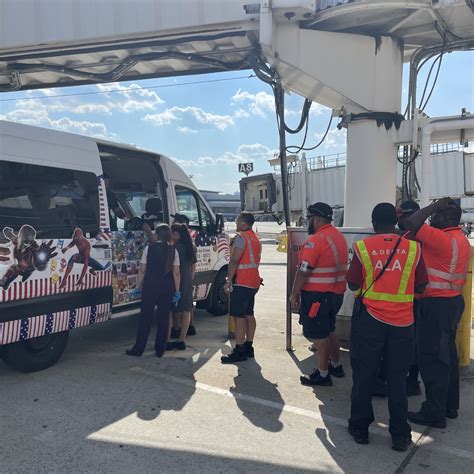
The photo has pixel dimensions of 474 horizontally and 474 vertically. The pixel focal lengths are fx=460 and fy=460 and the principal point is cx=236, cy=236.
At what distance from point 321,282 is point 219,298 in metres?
3.58

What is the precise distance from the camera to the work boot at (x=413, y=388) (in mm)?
4426

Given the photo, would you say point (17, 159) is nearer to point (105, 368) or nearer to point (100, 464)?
point (105, 368)

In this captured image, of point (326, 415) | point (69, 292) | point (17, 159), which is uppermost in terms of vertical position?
point (17, 159)

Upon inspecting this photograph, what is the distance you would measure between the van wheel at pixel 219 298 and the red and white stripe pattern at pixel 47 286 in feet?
8.15

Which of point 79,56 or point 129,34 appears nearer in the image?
point 129,34

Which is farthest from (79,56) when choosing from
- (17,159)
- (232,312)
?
(232,312)

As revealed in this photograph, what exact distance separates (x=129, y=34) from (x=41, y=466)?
5127 millimetres

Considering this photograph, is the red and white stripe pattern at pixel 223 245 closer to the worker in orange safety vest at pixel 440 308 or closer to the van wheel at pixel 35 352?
the van wheel at pixel 35 352

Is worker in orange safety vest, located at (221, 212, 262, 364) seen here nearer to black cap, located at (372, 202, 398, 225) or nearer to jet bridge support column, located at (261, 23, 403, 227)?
jet bridge support column, located at (261, 23, 403, 227)

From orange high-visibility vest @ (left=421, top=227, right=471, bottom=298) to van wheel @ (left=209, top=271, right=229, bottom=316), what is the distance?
4.21 meters

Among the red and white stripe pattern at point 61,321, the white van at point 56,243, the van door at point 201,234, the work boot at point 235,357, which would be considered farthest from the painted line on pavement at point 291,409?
the van door at point 201,234

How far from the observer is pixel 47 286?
4594 mm

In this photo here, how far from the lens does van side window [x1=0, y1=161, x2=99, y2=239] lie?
14.4 feet

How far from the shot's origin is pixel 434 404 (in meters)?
3.70
